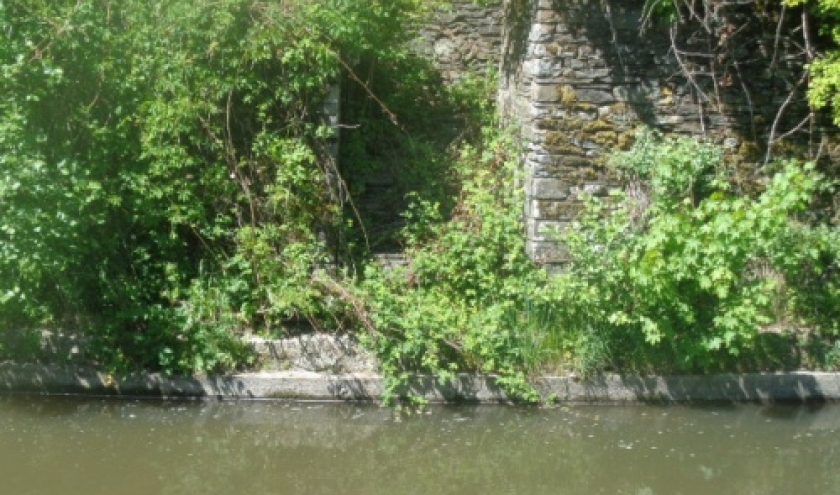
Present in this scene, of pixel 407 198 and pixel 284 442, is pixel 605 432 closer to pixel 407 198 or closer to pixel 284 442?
pixel 284 442

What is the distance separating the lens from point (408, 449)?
8.40m

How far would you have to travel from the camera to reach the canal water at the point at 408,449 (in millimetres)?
7789

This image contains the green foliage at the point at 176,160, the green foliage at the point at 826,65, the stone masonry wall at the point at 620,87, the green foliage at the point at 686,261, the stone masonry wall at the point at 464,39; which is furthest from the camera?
the stone masonry wall at the point at 464,39

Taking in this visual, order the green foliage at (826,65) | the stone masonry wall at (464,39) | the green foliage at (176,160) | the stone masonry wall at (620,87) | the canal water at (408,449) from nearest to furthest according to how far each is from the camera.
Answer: the canal water at (408,449) < the green foliage at (176,160) < the green foliage at (826,65) < the stone masonry wall at (620,87) < the stone masonry wall at (464,39)

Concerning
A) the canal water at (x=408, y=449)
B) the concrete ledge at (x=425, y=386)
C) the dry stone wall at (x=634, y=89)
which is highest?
the dry stone wall at (x=634, y=89)

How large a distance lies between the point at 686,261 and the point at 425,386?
207 centimetres

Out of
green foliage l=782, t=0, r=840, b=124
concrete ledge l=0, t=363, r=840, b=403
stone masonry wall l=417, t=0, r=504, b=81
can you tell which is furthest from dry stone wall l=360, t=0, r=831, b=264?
stone masonry wall l=417, t=0, r=504, b=81

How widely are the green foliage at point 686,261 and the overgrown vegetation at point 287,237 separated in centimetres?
2

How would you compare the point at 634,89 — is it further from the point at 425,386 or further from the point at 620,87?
the point at 425,386

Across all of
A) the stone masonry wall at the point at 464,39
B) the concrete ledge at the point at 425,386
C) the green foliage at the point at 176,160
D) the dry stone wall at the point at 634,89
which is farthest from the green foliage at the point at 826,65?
the green foliage at the point at 176,160

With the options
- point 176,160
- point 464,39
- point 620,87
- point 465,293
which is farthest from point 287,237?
point 464,39

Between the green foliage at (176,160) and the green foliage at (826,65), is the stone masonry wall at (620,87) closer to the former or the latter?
the green foliage at (826,65)

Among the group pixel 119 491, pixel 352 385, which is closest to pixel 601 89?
pixel 352 385

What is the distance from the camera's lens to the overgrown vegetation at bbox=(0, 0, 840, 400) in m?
8.85
